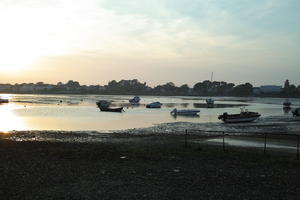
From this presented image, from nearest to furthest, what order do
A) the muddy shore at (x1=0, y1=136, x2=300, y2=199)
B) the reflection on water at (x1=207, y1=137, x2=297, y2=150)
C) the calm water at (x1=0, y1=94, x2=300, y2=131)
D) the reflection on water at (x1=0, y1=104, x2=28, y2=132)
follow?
the muddy shore at (x1=0, y1=136, x2=300, y2=199) → the reflection on water at (x1=207, y1=137, x2=297, y2=150) → the reflection on water at (x1=0, y1=104, x2=28, y2=132) → the calm water at (x1=0, y1=94, x2=300, y2=131)

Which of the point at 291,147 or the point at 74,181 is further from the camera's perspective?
the point at 291,147

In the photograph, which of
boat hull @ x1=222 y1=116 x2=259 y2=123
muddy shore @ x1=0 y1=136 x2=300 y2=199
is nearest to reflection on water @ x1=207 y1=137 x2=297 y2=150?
muddy shore @ x1=0 y1=136 x2=300 y2=199

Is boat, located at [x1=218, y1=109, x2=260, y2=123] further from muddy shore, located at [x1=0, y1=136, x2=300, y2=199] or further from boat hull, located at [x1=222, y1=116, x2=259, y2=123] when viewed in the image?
muddy shore, located at [x1=0, y1=136, x2=300, y2=199]

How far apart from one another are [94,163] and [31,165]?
8.88 feet

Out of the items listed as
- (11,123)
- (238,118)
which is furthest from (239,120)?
(11,123)

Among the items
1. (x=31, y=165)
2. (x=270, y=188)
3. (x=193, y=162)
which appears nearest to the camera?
(x=270, y=188)

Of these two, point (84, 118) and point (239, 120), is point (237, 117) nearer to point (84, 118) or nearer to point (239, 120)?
point (239, 120)

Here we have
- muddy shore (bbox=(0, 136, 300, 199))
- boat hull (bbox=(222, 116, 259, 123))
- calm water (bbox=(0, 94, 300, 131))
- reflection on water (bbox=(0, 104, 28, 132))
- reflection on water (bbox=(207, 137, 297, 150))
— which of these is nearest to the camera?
muddy shore (bbox=(0, 136, 300, 199))

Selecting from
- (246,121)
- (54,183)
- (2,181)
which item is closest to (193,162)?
(54,183)

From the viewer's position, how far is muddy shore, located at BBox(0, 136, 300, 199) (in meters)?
11.1

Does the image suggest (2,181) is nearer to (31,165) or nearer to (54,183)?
(54,183)

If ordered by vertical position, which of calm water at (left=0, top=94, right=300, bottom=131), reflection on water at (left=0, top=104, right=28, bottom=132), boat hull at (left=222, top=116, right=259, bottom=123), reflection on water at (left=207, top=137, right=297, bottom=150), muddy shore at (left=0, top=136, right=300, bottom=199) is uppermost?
muddy shore at (left=0, top=136, right=300, bottom=199)

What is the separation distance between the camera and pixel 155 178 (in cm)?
1322

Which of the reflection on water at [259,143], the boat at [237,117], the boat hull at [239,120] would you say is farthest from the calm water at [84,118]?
the reflection on water at [259,143]
